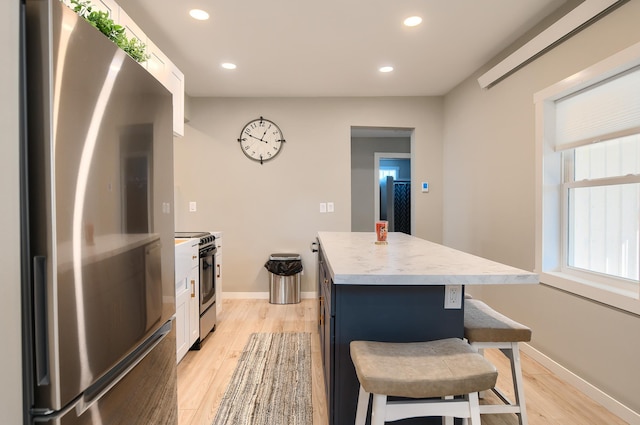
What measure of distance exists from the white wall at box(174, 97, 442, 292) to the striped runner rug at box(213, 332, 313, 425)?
58.8 inches

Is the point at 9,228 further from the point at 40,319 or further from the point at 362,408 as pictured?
the point at 362,408

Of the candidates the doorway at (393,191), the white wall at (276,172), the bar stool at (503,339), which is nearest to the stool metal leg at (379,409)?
the bar stool at (503,339)

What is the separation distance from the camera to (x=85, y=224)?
31.5 inches

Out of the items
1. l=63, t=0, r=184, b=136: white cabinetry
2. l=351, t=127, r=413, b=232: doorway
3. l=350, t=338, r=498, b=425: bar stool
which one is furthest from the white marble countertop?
l=351, t=127, r=413, b=232: doorway

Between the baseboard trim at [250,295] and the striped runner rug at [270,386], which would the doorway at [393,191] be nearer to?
the baseboard trim at [250,295]

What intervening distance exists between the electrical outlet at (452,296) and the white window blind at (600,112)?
1.45 metres

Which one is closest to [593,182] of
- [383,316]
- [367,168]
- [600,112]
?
[600,112]

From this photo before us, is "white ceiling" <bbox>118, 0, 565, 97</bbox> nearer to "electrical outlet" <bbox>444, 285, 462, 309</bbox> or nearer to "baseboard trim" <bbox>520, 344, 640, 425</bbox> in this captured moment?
"electrical outlet" <bbox>444, 285, 462, 309</bbox>

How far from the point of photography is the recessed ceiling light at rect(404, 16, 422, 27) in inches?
93.5

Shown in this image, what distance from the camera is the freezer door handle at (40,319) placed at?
2.32 ft

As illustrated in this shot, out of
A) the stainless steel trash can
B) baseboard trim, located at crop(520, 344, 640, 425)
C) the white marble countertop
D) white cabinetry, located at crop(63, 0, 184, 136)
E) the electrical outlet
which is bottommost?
baseboard trim, located at crop(520, 344, 640, 425)

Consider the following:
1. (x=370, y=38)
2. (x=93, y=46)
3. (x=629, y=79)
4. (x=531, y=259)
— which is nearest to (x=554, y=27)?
(x=629, y=79)

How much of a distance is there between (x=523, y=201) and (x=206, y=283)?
269cm

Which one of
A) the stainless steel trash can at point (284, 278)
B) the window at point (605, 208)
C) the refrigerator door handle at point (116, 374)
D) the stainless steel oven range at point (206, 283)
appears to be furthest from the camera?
the stainless steel trash can at point (284, 278)
